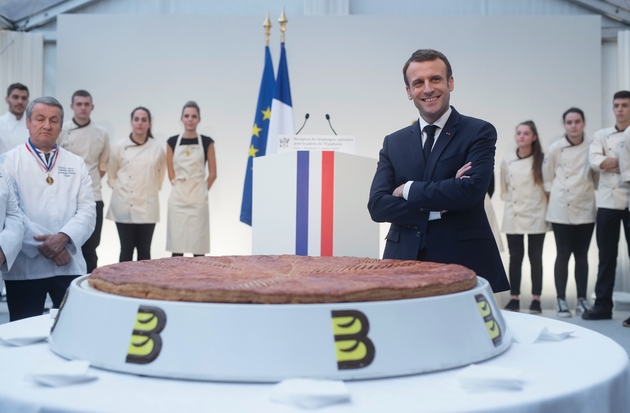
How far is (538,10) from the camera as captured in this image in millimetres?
6387

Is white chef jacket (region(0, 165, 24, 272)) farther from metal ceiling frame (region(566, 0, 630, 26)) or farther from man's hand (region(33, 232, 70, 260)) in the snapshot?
metal ceiling frame (region(566, 0, 630, 26))

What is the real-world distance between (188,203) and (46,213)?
108 inches

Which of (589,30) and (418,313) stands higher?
(589,30)

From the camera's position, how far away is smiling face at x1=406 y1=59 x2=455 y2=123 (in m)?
1.74

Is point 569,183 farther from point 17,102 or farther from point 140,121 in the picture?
point 17,102

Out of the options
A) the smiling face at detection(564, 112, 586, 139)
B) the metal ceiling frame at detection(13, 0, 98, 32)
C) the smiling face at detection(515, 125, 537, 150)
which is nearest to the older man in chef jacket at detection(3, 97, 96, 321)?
the smiling face at detection(515, 125, 537, 150)

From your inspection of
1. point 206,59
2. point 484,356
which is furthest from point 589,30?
point 484,356

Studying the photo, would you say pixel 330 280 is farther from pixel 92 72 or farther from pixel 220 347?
pixel 92 72

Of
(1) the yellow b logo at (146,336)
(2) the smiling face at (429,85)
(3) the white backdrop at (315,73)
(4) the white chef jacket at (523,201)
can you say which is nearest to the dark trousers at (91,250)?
(3) the white backdrop at (315,73)

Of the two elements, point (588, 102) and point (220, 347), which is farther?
point (588, 102)

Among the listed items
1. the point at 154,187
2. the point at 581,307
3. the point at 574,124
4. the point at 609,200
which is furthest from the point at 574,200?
the point at 154,187

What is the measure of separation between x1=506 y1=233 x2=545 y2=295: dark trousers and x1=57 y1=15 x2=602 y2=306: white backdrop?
0.85 metres

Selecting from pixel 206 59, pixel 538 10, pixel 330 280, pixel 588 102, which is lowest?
pixel 330 280

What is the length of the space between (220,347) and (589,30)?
20.3 ft
